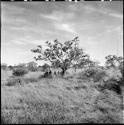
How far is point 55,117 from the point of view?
218 inches

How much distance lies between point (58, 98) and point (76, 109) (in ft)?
4.87

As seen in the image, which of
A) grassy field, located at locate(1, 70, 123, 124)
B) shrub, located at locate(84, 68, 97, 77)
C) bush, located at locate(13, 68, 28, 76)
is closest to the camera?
grassy field, located at locate(1, 70, 123, 124)

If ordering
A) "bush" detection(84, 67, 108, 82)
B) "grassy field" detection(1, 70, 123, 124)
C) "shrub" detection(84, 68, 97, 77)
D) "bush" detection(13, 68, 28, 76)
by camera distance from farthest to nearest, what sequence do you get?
"bush" detection(13, 68, 28, 76), "shrub" detection(84, 68, 97, 77), "bush" detection(84, 67, 108, 82), "grassy field" detection(1, 70, 123, 124)

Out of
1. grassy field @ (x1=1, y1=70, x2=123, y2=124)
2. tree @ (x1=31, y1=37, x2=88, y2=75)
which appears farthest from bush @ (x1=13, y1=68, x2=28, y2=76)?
grassy field @ (x1=1, y1=70, x2=123, y2=124)

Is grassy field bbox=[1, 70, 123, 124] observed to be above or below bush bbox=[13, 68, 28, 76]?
below

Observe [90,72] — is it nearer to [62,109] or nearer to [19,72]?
[19,72]

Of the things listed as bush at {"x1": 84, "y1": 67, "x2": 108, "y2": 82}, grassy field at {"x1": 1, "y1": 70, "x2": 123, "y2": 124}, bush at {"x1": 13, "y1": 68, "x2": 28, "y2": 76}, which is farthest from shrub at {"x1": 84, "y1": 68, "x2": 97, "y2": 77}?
grassy field at {"x1": 1, "y1": 70, "x2": 123, "y2": 124}

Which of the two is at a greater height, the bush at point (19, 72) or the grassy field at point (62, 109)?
the bush at point (19, 72)

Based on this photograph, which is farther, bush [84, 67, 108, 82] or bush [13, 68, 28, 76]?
bush [13, 68, 28, 76]

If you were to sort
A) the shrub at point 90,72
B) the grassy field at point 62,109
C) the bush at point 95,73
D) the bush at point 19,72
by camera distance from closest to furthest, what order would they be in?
1. the grassy field at point 62,109
2. the bush at point 95,73
3. the shrub at point 90,72
4. the bush at point 19,72

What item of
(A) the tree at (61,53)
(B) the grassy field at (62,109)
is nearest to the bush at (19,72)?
(A) the tree at (61,53)

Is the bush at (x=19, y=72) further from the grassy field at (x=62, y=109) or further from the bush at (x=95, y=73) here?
the grassy field at (x=62, y=109)

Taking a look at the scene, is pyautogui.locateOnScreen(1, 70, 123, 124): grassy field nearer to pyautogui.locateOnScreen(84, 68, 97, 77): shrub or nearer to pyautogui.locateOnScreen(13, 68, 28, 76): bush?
pyautogui.locateOnScreen(84, 68, 97, 77): shrub

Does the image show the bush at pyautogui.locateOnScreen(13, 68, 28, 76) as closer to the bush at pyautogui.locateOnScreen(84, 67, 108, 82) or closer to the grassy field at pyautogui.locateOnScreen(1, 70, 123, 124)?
the bush at pyautogui.locateOnScreen(84, 67, 108, 82)
